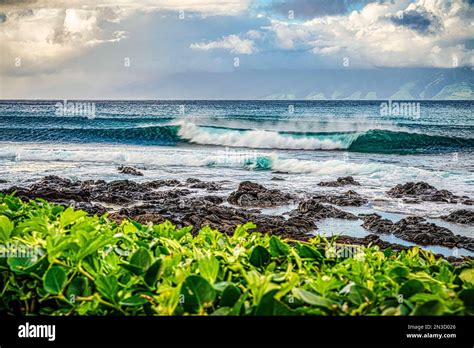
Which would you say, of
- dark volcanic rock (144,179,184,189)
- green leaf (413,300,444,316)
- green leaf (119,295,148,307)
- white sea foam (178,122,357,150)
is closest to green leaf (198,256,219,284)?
green leaf (119,295,148,307)

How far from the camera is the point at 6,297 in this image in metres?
1.03

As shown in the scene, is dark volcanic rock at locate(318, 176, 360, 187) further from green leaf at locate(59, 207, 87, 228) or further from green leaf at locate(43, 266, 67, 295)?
green leaf at locate(43, 266, 67, 295)

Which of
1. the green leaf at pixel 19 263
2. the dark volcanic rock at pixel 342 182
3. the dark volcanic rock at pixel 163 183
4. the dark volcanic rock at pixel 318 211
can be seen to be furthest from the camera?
the dark volcanic rock at pixel 163 183

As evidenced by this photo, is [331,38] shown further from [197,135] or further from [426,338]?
[426,338]

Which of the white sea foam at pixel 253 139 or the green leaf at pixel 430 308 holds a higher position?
the white sea foam at pixel 253 139

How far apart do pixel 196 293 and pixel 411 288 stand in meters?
0.33

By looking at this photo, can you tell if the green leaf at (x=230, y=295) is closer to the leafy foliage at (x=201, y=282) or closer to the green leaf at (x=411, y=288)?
the leafy foliage at (x=201, y=282)

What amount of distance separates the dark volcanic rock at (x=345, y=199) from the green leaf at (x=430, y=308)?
282 centimetres

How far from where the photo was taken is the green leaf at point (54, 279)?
3.06 ft

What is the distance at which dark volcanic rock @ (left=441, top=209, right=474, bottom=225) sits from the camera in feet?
11.6

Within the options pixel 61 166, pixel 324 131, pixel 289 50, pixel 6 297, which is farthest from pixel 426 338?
pixel 324 131

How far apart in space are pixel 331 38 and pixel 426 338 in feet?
8.45

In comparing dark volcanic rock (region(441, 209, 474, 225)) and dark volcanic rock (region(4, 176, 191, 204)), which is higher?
dark volcanic rock (region(4, 176, 191, 204))

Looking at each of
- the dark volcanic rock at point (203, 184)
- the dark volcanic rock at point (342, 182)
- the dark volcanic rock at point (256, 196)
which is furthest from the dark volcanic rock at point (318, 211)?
the dark volcanic rock at point (203, 184)
